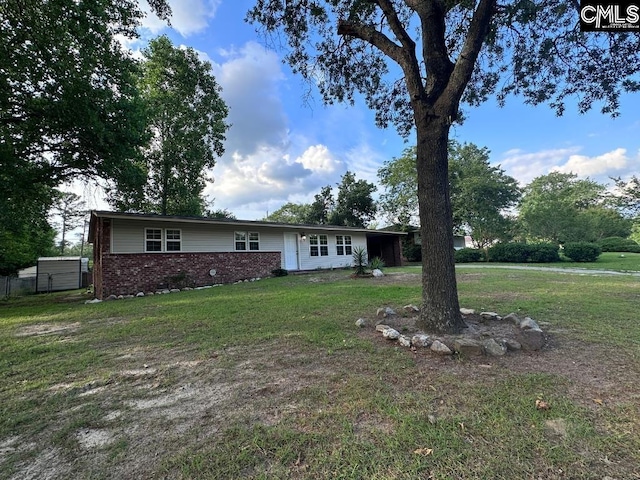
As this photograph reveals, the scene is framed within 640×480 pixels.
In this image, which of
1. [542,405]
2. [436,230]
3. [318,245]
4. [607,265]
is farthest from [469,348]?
[607,265]

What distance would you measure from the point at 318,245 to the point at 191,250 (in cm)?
Answer: 744

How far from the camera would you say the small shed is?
56.7ft

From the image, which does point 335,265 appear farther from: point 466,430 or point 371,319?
point 466,430

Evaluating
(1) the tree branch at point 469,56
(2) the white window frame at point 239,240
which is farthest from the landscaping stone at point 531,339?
(2) the white window frame at point 239,240

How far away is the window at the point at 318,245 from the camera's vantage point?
1662 cm

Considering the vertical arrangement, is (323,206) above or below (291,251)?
above

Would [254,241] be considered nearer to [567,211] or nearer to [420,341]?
[420,341]

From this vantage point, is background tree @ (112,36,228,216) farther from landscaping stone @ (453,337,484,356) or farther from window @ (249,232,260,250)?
landscaping stone @ (453,337,484,356)

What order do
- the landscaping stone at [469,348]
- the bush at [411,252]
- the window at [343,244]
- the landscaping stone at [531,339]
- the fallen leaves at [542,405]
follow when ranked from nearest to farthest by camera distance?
1. the fallen leaves at [542,405]
2. the landscaping stone at [469,348]
3. the landscaping stone at [531,339]
4. the window at [343,244]
5. the bush at [411,252]

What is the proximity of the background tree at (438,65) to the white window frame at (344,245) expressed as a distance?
11.0 metres

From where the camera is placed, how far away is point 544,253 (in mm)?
17359

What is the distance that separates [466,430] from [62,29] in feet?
35.9

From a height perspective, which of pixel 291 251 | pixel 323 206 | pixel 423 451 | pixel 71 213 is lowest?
pixel 423 451

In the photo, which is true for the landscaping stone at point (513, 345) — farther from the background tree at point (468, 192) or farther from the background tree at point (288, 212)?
the background tree at point (288, 212)
